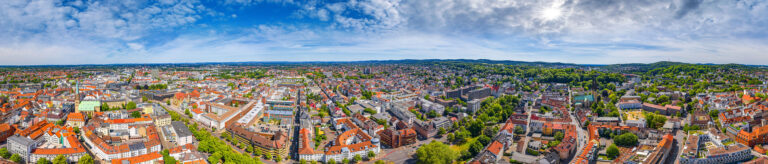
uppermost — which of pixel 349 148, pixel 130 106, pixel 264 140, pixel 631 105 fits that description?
pixel 631 105

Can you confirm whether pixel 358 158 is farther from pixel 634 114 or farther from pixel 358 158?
pixel 634 114

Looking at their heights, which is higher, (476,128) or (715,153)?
(715,153)

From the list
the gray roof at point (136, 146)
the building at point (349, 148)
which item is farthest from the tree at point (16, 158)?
the building at point (349, 148)

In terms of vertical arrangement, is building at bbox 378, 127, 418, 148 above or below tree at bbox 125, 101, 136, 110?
below

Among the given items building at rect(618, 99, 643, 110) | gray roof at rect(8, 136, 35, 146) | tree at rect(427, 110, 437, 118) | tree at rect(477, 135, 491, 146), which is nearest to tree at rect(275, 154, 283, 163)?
tree at rect(477, 135, 491, 146)

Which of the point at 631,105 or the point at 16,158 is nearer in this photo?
the point at 16,158

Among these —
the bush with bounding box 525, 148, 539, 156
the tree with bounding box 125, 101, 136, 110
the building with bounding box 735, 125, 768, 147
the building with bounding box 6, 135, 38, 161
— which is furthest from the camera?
the tree with bounding box 125, 101, 136, 110

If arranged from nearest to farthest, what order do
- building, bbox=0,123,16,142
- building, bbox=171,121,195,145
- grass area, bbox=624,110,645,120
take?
building, bbox=171,121,195,145 < building, bbox=0,123,16,142 < grass area, bbox=624,110,645,120

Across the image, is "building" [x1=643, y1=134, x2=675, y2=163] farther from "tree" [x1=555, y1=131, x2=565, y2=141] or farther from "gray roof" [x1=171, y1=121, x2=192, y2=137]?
"gray roof" [x1=171, y1=121, x2=192, y2=137]

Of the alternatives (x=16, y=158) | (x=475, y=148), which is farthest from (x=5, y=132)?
(x=475, y=148)

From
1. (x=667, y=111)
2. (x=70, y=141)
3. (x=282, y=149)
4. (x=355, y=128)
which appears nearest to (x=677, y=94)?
(x=667, y=111)
